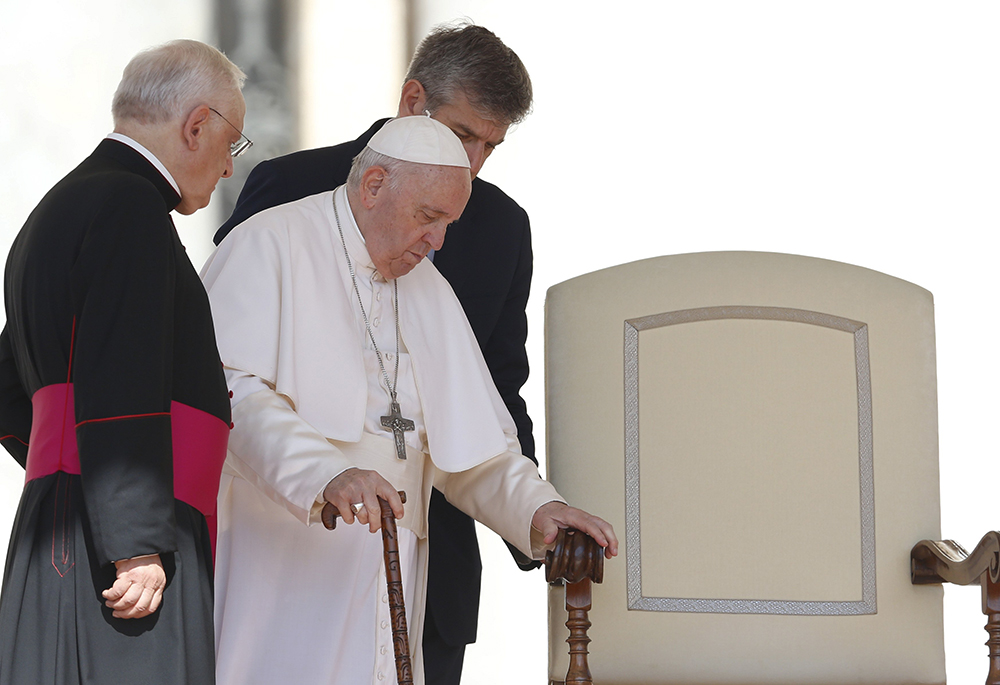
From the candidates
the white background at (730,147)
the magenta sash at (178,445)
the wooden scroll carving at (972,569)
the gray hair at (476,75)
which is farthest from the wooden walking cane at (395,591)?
the white background at (730,147)

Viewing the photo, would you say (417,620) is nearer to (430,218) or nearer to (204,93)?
(430,218)

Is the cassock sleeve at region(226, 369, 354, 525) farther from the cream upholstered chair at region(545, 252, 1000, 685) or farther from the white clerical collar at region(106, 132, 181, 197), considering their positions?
the cream upholstered chair at region(545, 252, 1000, 685)

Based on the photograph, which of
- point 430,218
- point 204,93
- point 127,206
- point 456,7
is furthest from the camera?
point 456,7

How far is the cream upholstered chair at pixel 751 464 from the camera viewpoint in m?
2.82

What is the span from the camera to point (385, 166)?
7.73ft

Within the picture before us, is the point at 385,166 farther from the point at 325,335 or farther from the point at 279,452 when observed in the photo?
the point at 279,452

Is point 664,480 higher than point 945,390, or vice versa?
point 945,390

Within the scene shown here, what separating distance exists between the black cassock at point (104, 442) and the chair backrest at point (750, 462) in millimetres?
1160

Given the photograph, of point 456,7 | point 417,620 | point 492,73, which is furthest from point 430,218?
point 456,7

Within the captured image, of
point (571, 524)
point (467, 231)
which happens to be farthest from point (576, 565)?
point (467, 231)

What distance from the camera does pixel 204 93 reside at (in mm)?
2105

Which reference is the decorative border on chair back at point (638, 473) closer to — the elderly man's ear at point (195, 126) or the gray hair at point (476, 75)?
the gray hair at point (476, 75)

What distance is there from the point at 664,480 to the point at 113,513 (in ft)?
4.98

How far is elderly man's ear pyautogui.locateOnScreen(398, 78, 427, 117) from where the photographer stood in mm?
2832
